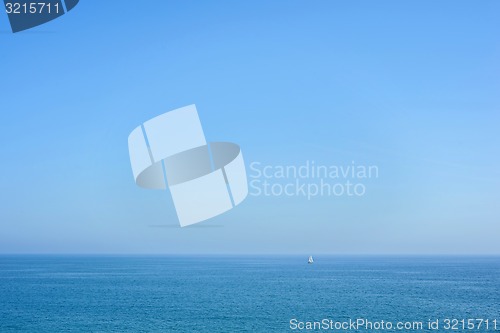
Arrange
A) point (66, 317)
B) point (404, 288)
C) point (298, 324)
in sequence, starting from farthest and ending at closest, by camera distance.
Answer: point (404, 288)
point (66, 317)
point (298, 324)

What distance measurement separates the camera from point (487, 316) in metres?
56.8

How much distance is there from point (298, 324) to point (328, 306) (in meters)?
13.7

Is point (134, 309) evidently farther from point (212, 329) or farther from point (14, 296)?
point (14, 296)

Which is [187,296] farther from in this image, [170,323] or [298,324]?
[298,324]

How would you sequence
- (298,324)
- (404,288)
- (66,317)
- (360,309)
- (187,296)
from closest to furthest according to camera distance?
(298,324) → (66,317) → (360,309) → (187,296) → (404,288)

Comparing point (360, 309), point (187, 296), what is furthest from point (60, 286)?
point (360, 309)

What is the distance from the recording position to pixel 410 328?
47.6m

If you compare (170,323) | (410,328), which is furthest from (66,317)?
(410,328)

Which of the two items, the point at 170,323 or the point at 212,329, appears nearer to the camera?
the point at 212,329

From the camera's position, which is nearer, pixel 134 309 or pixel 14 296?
pixel 134 309

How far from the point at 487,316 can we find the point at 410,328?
583 inches

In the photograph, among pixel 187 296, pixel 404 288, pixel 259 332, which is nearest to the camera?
pixel 259 332

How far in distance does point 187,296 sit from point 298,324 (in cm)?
2698

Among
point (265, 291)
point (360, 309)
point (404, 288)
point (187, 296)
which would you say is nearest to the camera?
point (360, 309)
